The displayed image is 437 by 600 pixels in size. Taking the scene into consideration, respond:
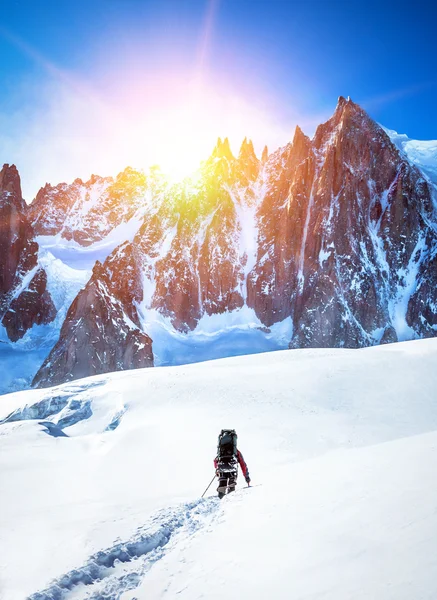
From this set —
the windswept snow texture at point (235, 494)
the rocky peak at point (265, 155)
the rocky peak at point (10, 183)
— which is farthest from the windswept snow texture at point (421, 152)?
the rocky peak at point (10, 183)

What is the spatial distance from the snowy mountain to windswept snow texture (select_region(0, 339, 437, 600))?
9362cm

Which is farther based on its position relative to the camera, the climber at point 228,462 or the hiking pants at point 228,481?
the climber at point 228,462

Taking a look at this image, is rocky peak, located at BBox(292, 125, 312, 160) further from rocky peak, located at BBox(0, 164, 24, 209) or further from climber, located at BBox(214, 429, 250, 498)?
climber, located at BBox(214, 429, 250, 498)

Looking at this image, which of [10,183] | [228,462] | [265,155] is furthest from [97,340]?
[265,155]

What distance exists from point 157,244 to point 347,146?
86.0m

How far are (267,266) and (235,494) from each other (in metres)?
139

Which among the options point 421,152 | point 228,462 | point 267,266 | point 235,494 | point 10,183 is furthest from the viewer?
point 10,183

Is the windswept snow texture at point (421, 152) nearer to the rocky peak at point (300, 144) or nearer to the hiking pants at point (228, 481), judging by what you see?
the rocky peak at point (300, 144)

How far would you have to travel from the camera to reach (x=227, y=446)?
439 inches

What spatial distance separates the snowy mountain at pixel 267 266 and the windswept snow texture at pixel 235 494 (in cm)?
9362

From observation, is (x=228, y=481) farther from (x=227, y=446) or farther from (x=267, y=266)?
(x=267, y=266)

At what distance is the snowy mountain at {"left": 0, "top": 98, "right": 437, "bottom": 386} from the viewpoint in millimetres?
115375

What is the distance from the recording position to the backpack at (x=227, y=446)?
11062 mm

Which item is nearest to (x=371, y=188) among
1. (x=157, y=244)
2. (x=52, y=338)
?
(x=157, y=244)
